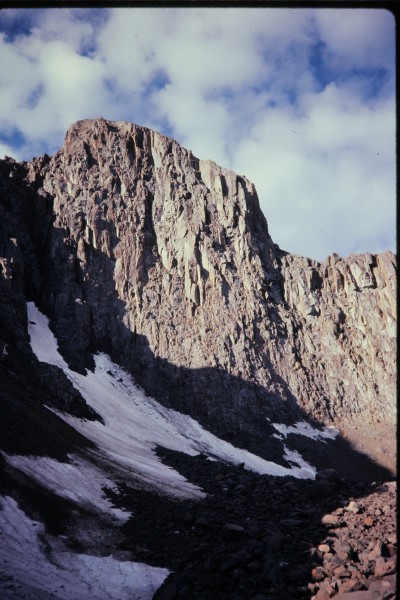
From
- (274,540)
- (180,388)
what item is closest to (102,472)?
(274,540)

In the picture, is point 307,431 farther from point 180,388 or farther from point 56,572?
point 56,572

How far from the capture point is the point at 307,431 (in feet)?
204

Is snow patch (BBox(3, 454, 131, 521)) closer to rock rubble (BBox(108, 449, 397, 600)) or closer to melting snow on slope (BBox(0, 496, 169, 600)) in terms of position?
rock rubble (BBox(108, 449, 397, 600))

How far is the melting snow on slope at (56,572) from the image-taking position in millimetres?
9938

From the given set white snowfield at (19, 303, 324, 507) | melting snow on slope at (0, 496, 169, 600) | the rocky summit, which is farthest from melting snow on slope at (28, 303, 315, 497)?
melting snow on slope at (0, 496, 169, 600)

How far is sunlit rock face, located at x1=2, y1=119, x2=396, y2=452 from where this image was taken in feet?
209

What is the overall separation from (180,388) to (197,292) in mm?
17849

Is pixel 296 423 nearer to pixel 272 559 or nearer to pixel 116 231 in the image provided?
pixel 116 231

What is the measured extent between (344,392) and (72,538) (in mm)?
65786

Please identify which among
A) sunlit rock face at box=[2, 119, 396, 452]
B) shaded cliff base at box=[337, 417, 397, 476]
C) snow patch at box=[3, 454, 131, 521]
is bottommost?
shaded cliff base at box=[337, 417, 397, 476]

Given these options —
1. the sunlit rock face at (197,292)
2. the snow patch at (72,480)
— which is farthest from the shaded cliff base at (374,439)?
the snow patch at (72,480)

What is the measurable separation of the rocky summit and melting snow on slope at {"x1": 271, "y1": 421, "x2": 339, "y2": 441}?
0.45 meters

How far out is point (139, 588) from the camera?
11.3 meters

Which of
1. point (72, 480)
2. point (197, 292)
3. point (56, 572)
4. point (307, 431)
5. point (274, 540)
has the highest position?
point (197, 292)
